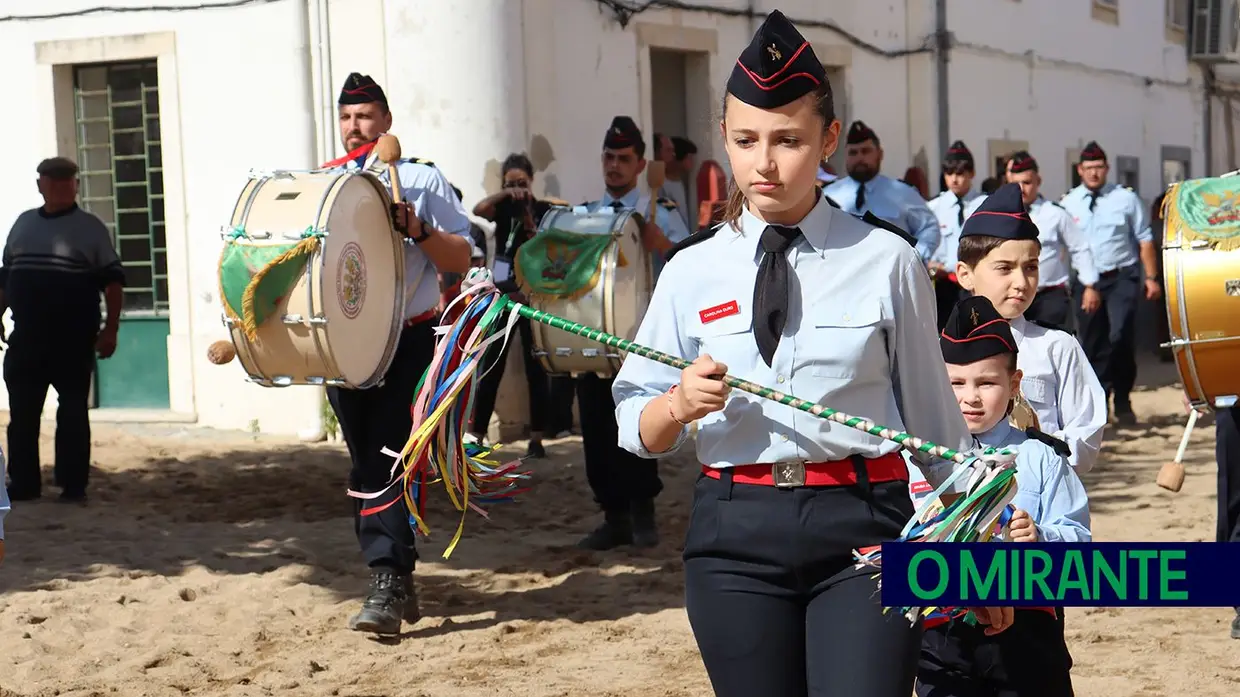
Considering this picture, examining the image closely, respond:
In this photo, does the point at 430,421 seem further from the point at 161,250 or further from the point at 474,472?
the point at 161,250

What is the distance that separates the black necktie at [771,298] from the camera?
3133 mm

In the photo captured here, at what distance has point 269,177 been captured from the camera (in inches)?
259

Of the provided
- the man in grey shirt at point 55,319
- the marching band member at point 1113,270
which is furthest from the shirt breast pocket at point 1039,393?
the marching band member at point 1113,270

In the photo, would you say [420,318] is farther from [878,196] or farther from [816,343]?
[878,196]

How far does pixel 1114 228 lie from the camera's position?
13.3m

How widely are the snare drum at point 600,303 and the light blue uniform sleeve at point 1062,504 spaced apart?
4.25m

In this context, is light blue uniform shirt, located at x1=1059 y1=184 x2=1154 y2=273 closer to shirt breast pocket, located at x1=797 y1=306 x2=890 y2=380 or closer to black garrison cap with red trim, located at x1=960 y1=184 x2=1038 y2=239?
black garrison cap with red trim, located at x1=960 y1=184 x2=1038 y2=239

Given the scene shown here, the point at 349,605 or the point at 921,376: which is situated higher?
the point at 921,376

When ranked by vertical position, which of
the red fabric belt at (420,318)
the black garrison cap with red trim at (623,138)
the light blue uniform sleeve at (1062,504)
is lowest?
the light blue uniform sleeve at (1062,504)

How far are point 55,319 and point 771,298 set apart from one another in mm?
7261

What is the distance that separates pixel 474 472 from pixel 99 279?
581cm

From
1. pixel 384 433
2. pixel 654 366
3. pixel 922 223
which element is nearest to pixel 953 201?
pixel 922 223

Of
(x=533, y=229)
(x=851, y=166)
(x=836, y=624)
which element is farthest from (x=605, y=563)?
(x=836, y=624)

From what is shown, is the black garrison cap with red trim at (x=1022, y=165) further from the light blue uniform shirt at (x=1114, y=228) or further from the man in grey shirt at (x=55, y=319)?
the man in grey shirt at (x=55, y=319)
